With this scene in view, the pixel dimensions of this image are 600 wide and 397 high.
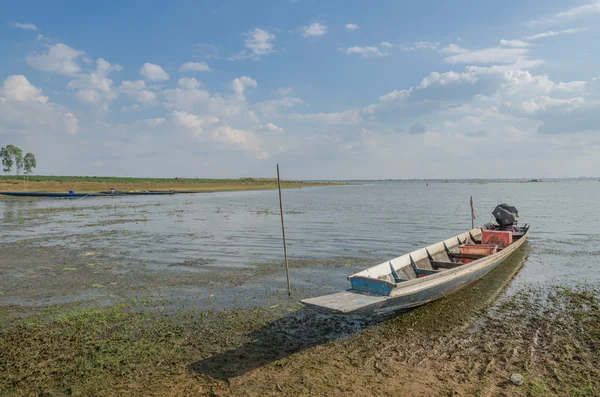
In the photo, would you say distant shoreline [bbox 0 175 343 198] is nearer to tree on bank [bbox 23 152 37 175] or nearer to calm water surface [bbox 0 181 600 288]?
tree on bank [bbox 23 152 37 175]

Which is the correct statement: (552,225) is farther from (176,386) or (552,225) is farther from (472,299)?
(176,386)

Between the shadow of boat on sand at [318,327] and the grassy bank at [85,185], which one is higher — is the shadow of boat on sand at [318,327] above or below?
below

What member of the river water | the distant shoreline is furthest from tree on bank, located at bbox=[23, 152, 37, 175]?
the river water

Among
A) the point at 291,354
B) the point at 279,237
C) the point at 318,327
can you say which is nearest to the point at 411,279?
the point at 318,327

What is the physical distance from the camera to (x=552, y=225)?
28281 mm

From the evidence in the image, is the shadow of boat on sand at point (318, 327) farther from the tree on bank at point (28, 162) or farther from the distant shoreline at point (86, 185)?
the tree on bank at point (28, 162)

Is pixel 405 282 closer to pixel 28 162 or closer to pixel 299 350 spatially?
pixel 299 350

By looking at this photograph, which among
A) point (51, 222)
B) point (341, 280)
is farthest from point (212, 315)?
point (51, 222)

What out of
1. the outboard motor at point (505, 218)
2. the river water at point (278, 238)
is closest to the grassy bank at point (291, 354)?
the river water at point (278, 238)

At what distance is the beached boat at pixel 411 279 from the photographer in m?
7.69

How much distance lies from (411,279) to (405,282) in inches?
98.7

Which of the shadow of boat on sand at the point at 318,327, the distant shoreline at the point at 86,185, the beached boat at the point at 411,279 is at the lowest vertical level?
the shadow of boat on sand at the point at 318,327

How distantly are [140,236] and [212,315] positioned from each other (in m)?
15.8

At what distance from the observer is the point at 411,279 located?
11.0 meters
